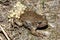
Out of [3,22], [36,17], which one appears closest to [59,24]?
[36,17]

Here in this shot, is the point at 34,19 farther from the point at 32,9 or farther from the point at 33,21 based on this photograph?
the point at 32,9

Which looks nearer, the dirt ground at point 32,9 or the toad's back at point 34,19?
the dirt ground at point 32,9

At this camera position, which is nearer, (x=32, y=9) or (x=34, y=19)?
(x=34, y=19)

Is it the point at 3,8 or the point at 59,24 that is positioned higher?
the point at 3,8

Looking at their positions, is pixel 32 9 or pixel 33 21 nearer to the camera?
pixel 33 21

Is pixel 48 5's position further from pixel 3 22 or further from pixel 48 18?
pixel 3 22

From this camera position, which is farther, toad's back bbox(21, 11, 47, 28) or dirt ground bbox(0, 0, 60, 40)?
toad's back bbox(21, 11, 47, 28)

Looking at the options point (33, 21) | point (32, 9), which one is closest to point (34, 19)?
point (33, 21)

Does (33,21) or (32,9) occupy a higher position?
(32,9)
